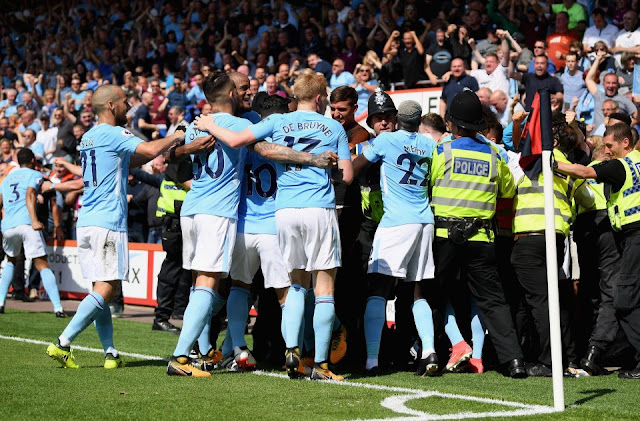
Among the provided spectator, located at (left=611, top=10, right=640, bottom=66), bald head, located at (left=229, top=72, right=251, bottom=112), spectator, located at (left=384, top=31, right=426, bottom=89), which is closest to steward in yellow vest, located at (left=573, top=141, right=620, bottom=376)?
bald head, located at (left=229, top=72, right=251, bottom=112)

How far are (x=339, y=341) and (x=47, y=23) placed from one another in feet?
80.8

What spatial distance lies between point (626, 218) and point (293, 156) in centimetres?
298

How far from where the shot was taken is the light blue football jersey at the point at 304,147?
7.69 meters

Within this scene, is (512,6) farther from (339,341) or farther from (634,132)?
(339,341)

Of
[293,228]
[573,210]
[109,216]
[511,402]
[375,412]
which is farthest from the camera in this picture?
[573,210]

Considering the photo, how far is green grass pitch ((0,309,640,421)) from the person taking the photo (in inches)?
243

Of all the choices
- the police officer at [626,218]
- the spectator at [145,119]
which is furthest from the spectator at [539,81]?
the spectator at [145,119]

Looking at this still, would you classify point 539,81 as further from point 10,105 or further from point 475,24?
point 10,105

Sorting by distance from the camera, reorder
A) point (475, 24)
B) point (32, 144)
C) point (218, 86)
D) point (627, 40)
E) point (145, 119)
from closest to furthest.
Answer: point (218, 86) < point (627, 40) < point (475, 24) < point (145, 119) < point (32, 144)

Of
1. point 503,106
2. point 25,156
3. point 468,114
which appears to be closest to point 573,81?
point 503,106

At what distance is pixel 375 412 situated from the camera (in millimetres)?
6223

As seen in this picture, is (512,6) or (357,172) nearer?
(357,172)

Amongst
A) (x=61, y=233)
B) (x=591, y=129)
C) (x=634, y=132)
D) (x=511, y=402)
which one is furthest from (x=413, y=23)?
(x=511, y=402)

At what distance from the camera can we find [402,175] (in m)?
8.27
